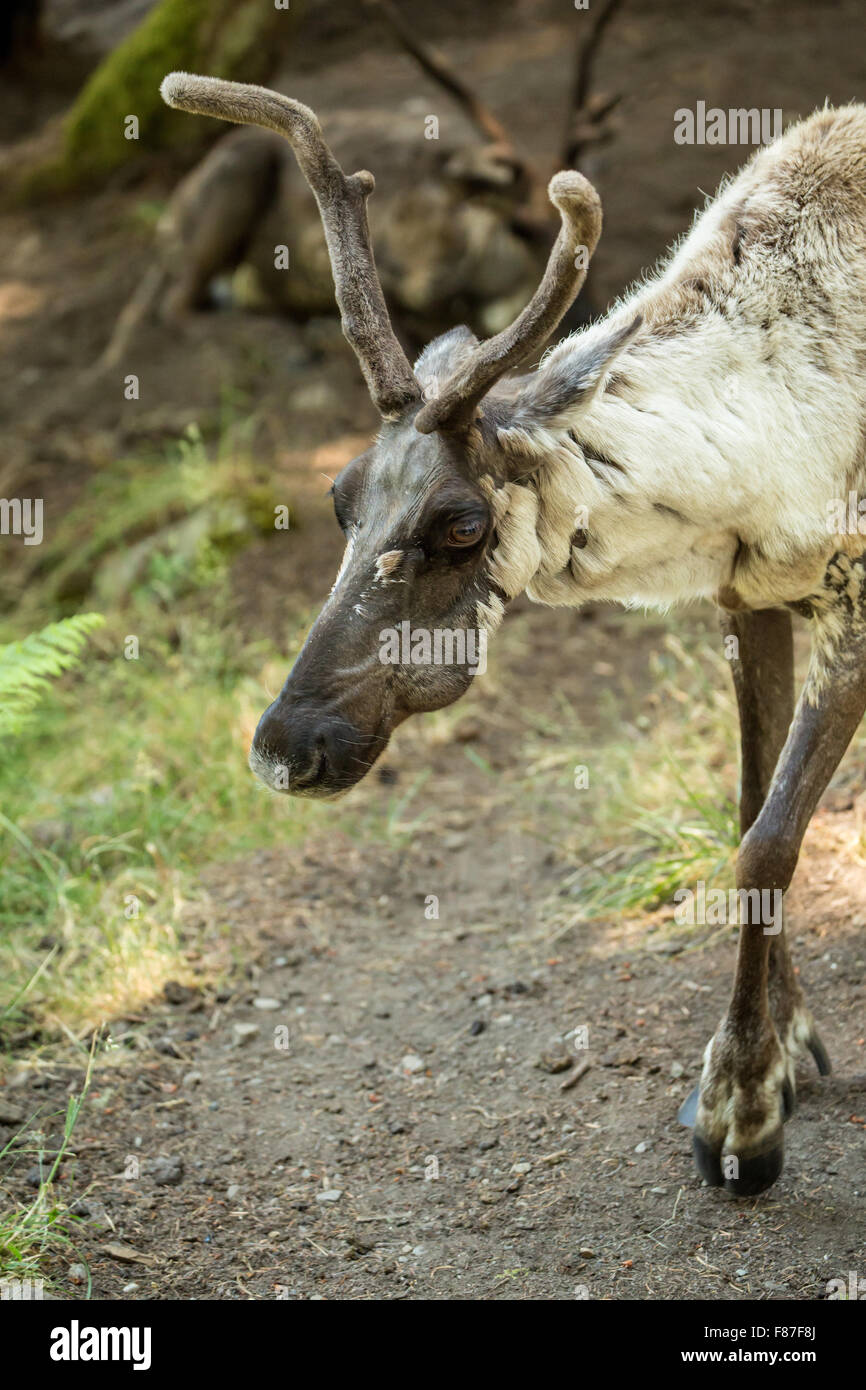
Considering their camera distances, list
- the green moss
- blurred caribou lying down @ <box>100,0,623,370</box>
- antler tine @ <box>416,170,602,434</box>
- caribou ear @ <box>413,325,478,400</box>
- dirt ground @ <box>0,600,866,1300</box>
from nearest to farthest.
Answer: antler tine @ <box>416,170,602,434</box>, dirt ground @ <box>0,600,866,1300</box>, caribou ear @ <box>413,325,478,400</box>, blurred caribou lying down @ <box>100,0,623,370</box>, the green moss

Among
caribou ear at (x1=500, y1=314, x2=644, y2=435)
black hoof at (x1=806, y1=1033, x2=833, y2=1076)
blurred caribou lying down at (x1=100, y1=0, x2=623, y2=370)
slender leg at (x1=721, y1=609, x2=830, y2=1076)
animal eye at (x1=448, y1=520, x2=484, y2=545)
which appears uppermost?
blurred caribou lying down at (x1=100, y1=0, x2=623, y2=370)

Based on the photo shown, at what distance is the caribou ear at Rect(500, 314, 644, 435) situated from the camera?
11.3 feet

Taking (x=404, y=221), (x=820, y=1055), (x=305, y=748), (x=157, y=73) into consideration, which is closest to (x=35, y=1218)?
(x=305, y=748)

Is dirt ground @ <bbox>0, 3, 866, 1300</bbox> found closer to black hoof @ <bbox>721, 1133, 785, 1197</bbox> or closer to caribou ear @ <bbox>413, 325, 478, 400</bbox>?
black hoof @ <bbox>721, 1133, 785, 1197</bbox>

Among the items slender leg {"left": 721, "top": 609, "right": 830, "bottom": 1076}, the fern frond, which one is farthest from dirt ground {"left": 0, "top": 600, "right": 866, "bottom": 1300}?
the fern frond

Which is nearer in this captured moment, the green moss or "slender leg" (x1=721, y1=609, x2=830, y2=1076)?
"slender leg" (x1=721, y1=609, x2=830, y2=1076)

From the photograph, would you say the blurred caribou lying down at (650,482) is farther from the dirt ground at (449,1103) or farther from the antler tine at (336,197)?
the dirt ground at (449,1103)

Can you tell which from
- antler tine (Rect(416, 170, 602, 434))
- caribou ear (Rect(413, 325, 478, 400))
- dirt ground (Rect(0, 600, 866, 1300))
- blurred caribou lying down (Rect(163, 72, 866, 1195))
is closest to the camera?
antler tine (Rect(416, 170, 602, 434))

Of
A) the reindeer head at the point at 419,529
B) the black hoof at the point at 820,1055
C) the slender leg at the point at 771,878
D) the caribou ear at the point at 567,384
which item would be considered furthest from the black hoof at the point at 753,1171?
the caribou ear at the point at 567,384

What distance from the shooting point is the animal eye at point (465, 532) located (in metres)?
3.45

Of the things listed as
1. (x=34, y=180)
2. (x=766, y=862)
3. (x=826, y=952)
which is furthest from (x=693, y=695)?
(x=34, y=180)

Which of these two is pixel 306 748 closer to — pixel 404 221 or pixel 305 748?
pixel 305 748

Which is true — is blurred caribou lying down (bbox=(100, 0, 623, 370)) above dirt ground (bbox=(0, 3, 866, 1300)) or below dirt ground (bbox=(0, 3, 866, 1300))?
above

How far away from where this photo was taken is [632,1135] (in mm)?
4051
